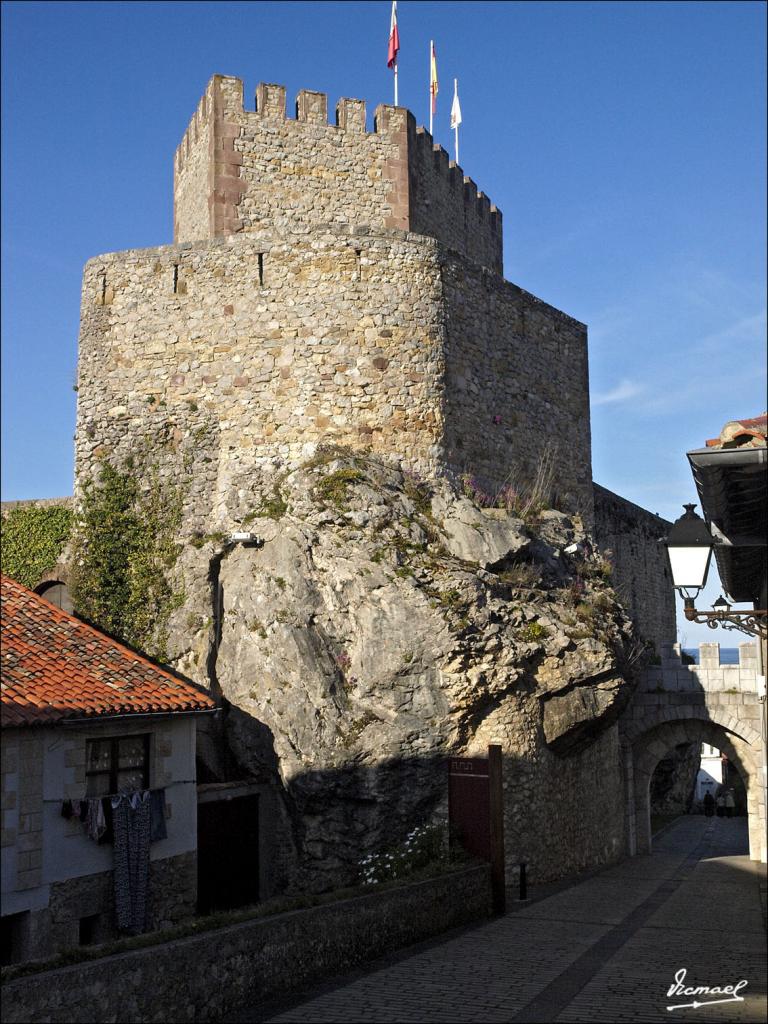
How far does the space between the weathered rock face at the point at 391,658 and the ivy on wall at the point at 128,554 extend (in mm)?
668

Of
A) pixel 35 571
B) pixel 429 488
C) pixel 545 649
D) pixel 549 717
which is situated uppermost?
pixel 429 488

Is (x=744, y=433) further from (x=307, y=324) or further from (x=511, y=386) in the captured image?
(x=511, y=386)

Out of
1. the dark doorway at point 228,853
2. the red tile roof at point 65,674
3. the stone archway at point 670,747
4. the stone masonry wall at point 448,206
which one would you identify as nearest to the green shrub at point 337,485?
the red tile roof at point 65,674

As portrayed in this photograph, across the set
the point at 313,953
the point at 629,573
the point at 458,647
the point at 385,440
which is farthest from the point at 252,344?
the point at 629,573

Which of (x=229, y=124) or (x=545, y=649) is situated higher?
(x=229, y=124)

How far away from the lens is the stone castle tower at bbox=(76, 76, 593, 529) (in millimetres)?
18500

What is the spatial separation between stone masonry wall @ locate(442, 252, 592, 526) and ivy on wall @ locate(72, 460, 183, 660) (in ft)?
18.1

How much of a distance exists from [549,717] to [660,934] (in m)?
4.51

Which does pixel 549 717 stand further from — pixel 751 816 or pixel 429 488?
pixel 751 816

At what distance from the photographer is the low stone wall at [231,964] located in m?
8.06

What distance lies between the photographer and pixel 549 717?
17.1 m

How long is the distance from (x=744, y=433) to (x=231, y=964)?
22.0 ft

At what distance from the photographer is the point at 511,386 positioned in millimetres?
20734

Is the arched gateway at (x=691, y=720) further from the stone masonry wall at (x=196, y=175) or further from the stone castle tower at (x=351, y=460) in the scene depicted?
the stone masonry wall at (x=196, y=175)
